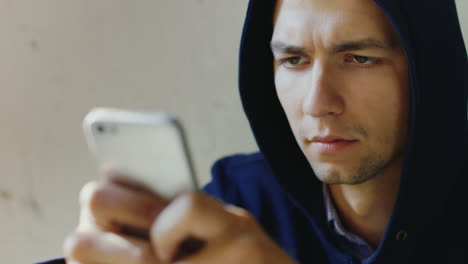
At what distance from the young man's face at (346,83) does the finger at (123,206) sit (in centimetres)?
46

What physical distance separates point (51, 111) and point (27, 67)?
125mm

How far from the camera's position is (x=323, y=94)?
898 mm

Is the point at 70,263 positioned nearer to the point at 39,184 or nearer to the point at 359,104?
the point at 359,104

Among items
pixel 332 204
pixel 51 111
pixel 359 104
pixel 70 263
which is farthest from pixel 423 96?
pixel 51 111

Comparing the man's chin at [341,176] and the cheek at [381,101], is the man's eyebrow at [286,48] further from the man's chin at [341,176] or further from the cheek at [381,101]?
the man's chin at [341,176]

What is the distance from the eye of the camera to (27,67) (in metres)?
1.19

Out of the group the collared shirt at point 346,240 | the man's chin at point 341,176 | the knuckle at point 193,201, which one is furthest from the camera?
the collared shirt at point 346,240

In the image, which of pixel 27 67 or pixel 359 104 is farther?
pixel 27 67

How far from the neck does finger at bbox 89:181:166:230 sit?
64 centimetres

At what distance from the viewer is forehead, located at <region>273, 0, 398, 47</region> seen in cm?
86

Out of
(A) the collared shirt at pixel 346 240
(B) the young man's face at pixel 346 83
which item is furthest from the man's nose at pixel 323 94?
(A) the collared shirt at pixel 346 240

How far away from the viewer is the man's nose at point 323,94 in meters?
0.90

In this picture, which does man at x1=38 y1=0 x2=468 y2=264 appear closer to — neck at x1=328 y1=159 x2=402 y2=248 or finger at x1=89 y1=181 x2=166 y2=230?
neck at x1=328 y1=159 x2=402 y2=248

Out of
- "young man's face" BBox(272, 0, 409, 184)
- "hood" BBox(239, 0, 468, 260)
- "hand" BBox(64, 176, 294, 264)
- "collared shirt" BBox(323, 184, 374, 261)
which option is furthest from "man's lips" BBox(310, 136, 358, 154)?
"hand" BBox(64, 176, 294, 264)
